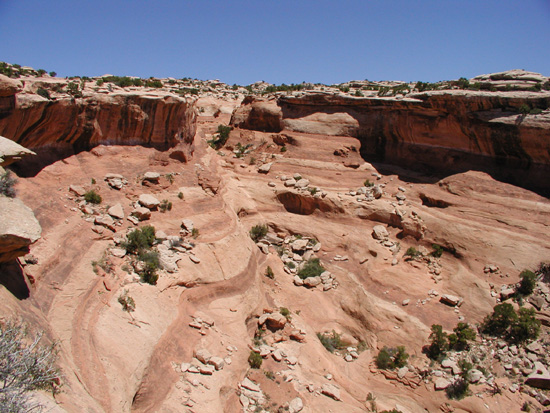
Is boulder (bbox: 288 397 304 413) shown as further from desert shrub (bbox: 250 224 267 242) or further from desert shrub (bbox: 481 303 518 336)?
desert shrub (bbox: 250 224 267 242)

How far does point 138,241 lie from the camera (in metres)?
13.5

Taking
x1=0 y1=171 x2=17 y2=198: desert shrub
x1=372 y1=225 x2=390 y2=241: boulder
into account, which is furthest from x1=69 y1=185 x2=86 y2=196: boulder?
x1=372 y1=225 x2=390 y2=241: boulder

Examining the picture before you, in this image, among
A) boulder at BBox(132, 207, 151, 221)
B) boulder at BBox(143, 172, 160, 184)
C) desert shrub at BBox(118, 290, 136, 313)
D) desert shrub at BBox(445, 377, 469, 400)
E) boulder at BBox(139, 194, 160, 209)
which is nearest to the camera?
desert shrub at BBox(118, 290, 136, 313)

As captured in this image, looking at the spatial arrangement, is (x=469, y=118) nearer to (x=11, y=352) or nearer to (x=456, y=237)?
(x=456, y=237)

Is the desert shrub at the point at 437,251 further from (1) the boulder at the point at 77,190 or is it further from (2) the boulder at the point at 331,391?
(1) the boulder at the point at 77,190

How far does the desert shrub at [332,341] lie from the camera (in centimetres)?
1565

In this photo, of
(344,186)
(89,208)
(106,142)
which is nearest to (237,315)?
(89,208)

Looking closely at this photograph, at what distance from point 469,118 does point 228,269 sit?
17.2m

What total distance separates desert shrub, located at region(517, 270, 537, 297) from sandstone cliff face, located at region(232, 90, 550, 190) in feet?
20.4

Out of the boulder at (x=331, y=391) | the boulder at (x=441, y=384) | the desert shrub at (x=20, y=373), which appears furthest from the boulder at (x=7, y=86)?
the boulder at (x=441, y=384)

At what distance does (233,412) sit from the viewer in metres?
10.7

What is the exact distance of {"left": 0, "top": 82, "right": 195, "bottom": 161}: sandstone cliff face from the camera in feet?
43.2

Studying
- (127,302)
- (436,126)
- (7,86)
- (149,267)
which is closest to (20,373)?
(127,302)

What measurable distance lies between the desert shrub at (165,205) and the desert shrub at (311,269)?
7606 millimetres
